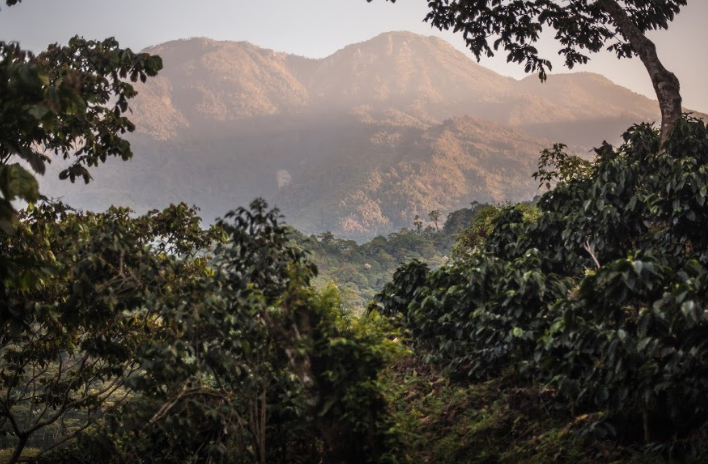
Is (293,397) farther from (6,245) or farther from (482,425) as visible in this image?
(6,245)

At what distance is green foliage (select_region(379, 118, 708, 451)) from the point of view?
4.96 meters

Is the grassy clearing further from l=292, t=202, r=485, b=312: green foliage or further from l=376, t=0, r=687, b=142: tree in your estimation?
l=292, t=202, r=485, b=312: green foliage

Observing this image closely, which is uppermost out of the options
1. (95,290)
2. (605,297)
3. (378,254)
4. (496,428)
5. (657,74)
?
(657,74)

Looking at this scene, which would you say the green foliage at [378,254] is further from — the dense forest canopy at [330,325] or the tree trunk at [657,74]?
the dense forest canopy at [330,325]

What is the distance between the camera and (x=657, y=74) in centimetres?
978

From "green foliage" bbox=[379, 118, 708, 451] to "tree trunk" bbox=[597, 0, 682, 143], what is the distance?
0.36m

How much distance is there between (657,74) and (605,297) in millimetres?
6244

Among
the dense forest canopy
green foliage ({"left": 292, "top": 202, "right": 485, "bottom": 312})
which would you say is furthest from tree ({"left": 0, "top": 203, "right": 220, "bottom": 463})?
green foliage ({"left": 292, "top": 202, "right": 485, "bottom": 312})

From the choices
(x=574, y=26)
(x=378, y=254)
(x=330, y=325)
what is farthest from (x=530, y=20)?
(x=378, y=254)

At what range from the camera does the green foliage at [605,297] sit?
4961 mm

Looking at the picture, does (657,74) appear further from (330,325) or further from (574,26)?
(330,325)

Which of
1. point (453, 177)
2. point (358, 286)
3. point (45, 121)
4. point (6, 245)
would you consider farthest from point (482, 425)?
point (453, 177)

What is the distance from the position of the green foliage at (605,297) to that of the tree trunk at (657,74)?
360 millimetres

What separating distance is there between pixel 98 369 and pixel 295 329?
422 centimetres
